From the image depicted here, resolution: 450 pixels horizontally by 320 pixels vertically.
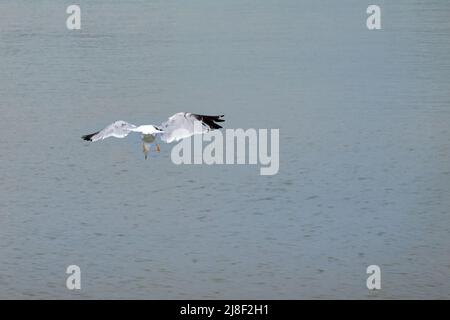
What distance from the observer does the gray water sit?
458 inches

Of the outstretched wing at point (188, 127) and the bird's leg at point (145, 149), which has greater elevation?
the bird's leg at point (145, 149)

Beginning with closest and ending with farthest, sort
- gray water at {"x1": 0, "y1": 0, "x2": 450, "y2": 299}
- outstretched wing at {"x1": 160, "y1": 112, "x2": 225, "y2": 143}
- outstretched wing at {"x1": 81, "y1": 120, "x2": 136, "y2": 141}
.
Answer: gray water at {"x1": 0, "y1": 0, "x2": 450, "y2": 299} → outstretched wing at {"x1": 160, "y1": 112, "x2": 225, "y2": 143} → outstretched wing at {"x1": 81, "y1": 120, "x2": 136, "y2": 141}

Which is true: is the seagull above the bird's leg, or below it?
below

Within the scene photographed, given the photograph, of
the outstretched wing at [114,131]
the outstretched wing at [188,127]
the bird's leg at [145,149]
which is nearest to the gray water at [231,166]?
the bird's leg at [145,149]

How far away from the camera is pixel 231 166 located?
46.5 feet

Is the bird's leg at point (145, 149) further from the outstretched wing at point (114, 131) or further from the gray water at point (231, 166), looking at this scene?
the outstretched wing at point (114, 131)

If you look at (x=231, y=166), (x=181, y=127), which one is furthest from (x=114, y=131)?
(x=231, y=166)

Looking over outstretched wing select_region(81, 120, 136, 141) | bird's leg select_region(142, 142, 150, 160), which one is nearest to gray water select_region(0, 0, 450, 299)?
bird's leg select_region(142, 142, 150, 160)

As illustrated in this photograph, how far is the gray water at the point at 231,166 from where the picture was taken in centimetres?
1163

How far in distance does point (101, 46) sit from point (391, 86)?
5.19 meters

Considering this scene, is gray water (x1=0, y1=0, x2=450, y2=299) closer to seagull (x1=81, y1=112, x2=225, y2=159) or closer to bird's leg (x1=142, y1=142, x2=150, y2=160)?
bird's leg (x1=142, y1=142, x2=150, y2=160)

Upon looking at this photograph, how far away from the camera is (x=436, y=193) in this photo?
13359 mm

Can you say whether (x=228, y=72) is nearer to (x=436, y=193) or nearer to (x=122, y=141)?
(x=122, y=141)

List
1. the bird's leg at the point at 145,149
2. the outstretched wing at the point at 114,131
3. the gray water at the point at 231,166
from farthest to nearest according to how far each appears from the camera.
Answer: the bird's leg at the point at 145,149 → the outstretched wing at the point at 114,131 → the gray water at the point at 231,166
